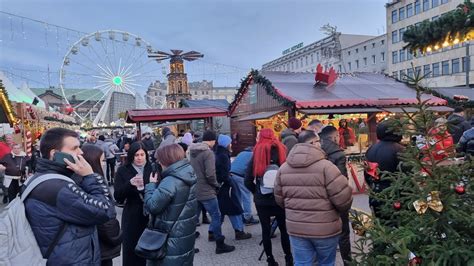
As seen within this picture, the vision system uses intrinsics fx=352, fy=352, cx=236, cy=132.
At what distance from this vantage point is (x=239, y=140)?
58.4 ft

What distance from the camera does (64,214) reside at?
2.18 meters

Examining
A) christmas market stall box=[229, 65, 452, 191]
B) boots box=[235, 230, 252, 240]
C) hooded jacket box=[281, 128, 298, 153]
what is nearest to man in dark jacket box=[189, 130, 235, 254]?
boots box=[235, 230, 252, 240]

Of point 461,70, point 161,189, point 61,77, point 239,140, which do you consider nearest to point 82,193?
point 161,189

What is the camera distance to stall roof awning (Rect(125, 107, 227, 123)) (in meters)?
14.2

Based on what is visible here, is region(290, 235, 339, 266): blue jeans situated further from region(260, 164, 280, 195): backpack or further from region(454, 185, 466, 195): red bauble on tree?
region(454, 185, 466, 195): red bauble on tree

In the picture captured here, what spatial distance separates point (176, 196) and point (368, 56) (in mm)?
59961

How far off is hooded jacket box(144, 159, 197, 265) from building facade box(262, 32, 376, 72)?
55.8 m

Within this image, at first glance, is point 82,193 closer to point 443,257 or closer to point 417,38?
point 443,257

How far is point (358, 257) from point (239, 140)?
50.2 ft

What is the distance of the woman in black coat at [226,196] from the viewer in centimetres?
571

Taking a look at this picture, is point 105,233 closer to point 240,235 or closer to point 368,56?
point 240,235

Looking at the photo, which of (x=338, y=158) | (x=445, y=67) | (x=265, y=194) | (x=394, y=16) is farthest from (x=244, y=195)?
(x=394, y=16)

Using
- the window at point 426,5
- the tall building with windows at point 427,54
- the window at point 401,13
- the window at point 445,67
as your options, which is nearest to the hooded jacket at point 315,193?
Answer: the tall building with windows at point 427,54

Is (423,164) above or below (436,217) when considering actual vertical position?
above
